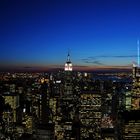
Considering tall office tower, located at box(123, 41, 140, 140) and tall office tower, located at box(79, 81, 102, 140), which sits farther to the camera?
tall office tower, located at box(79, 81, 102, 140)

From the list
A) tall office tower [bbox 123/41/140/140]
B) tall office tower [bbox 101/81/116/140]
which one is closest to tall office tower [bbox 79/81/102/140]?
tall office tower [bbox 101/81/116/140]

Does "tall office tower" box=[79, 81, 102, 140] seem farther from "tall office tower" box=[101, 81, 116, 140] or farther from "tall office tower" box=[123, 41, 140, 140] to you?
"tall office tower" box=[123, 41, 140, 140]

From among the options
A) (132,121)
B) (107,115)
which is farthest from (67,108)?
(132,121)

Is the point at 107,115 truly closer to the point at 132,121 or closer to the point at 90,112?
the point at 90,112

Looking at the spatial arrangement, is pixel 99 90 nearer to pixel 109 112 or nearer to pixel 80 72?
pixel 109 112

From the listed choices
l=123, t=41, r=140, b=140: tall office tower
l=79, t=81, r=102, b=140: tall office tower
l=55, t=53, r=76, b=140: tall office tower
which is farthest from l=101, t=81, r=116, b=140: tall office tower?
l=55, t=53, r=76, b=140: tall office tower

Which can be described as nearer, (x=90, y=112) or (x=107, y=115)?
(x=107, y=115)

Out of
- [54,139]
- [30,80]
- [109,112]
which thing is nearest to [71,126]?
[54,139]

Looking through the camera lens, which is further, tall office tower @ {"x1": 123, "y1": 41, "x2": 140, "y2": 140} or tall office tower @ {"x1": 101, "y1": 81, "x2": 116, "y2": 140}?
tall office tower @ {"x1": 101, "y1": 81, "x2": 116, "y2": 140}

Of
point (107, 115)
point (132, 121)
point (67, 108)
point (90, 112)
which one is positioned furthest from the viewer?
point (90, 112)

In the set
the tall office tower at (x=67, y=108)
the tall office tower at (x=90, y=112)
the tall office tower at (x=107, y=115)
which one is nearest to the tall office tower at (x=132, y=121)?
the tall office tower at (x=107, y=115)

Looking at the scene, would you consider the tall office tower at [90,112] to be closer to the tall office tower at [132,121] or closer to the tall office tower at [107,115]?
the tall office tower at [107,115]

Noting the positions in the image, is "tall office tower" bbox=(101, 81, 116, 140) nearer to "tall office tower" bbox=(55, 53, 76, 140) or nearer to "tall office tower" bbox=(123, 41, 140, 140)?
"tall office tower" bbox=(123, 41, 140, 140)
